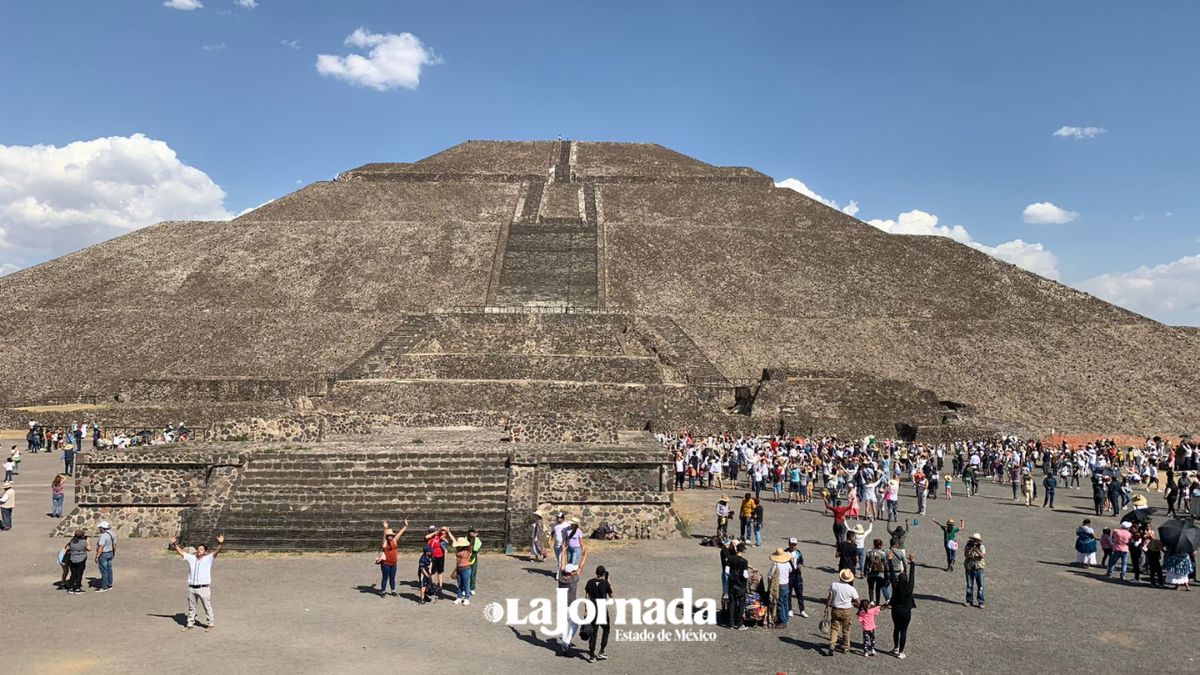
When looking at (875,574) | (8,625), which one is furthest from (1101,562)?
(8,625)

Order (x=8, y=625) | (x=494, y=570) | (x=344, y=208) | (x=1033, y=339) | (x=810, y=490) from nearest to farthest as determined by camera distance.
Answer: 1. (x=8, y=625)
2. (x=494, y=570)
3. (x=810, y=490)
4. (x=1033, y=339)
5. (x=344, y=208)

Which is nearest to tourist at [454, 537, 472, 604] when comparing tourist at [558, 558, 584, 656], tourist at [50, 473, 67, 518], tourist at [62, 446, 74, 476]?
tourist at [558, 558, 584, 656]

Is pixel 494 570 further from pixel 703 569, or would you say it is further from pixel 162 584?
pixel 162 584

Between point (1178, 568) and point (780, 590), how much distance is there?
18.6 feet

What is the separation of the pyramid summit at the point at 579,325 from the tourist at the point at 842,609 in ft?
34.7

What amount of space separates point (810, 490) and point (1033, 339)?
71.9 ft

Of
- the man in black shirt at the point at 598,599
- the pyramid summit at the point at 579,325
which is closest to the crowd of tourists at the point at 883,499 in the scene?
the man in black shirt at the point at 598,599

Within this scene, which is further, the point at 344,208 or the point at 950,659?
the point at 344,208

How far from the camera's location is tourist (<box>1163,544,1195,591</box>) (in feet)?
33.5

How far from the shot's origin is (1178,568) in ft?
33.5

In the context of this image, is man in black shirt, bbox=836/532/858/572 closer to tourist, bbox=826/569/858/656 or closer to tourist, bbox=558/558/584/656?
tourist, bbox=826/569/858/656

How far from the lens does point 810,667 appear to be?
740cm

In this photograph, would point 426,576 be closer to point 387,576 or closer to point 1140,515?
point 387,576

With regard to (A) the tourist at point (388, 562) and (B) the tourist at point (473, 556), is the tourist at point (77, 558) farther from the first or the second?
(B) the tourist at point (473, 556)
